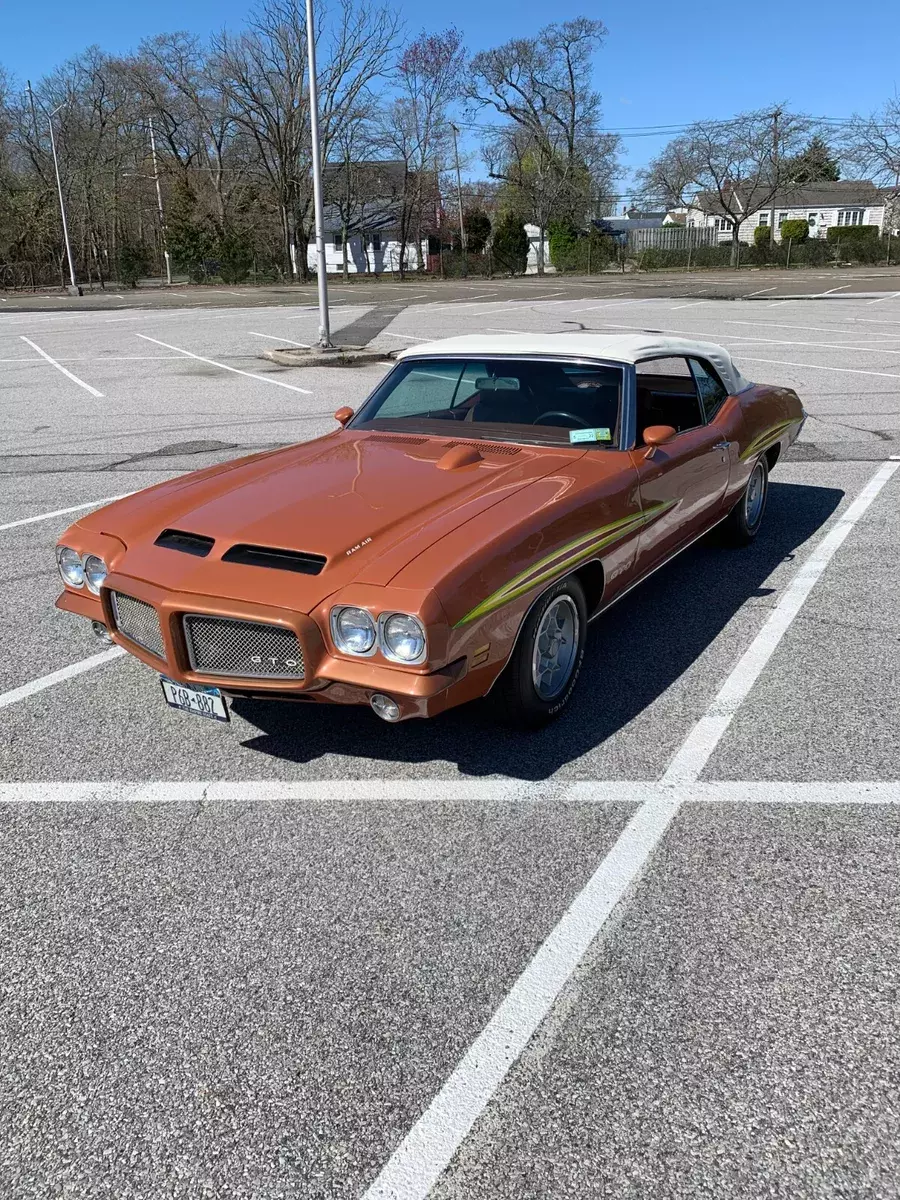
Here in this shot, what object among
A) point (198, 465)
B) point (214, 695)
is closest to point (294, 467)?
point (214, 695)

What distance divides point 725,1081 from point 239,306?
113 ft

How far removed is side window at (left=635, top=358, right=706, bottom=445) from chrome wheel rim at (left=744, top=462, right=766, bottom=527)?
2.88 ft

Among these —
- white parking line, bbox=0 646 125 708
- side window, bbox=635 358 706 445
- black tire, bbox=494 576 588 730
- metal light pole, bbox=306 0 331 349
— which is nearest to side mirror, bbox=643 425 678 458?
side window, bbox=635 358 706 445

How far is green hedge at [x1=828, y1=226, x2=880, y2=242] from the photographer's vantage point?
178 feet

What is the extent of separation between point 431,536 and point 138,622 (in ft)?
3.77

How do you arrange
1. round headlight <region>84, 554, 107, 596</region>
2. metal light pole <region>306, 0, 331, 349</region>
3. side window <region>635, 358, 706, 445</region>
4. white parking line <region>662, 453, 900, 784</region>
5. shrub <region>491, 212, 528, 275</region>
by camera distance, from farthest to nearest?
shrub <region>491, 212, 528, 275</region>, metal light pole <region>306, 0, 331, 349</region>, side window <region>635, 358, 706, 445</region>, round headlight <region>84, 554, 107, 596</region>, white parking line <region>662, 453, 900, 784</region>

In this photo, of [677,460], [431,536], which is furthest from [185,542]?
[677,460]

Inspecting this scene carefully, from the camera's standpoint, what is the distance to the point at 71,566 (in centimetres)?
389

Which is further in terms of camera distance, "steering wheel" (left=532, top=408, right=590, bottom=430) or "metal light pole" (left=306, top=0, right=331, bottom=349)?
"metal light pole" (left=306, top=0, right=331, bottom=349)

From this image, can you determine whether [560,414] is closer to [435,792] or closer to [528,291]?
[435,792]

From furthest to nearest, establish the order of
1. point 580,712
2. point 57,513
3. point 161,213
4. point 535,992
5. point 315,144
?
point 161,213, point 315,144, point 57,513, point 580,712, point 535,992

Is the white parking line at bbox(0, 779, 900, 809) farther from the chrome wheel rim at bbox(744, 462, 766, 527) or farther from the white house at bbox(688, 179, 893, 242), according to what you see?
the white house at bbox(688, 179, 893, 242)

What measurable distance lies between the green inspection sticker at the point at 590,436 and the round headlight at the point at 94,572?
213cm

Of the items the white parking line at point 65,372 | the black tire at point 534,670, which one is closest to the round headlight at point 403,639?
the black tire at point 534,670
